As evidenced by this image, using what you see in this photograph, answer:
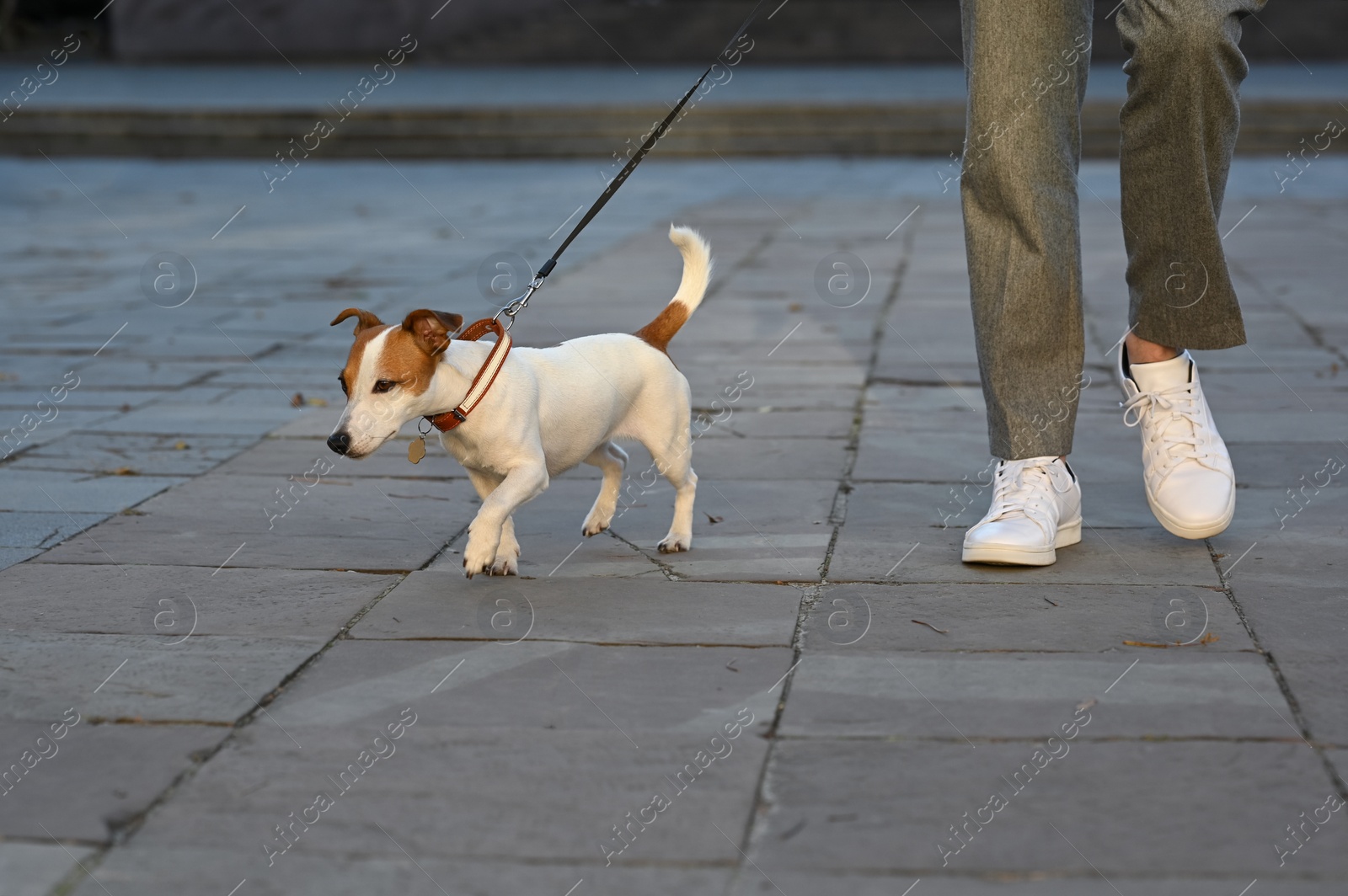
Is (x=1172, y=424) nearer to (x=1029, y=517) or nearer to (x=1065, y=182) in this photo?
(x=1029, y=517)

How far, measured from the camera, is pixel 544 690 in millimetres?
2271

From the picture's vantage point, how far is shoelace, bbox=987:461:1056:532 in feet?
9.46

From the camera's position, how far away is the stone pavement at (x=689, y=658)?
5.81 feet

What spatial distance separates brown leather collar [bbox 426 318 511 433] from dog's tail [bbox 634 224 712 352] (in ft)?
1.46

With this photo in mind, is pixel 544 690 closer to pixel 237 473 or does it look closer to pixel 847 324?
pixel 237 473

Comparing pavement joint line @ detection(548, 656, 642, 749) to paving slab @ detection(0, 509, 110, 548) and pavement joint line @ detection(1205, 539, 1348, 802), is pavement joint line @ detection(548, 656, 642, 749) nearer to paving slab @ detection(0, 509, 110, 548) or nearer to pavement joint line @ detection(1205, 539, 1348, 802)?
pavement joint line @ detection(1205, 539, 1348, 802)

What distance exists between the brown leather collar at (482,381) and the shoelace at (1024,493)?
1011 millimetres

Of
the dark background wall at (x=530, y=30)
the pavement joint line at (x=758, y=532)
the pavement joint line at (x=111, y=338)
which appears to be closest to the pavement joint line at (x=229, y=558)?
the pavement joint line at (x=758, y=532)

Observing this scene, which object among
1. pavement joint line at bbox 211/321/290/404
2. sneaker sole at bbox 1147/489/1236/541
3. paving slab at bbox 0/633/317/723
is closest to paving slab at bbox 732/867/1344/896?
paving slab at bbox 0/633/317/723

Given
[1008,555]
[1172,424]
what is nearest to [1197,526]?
[1172,424]

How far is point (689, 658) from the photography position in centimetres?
240

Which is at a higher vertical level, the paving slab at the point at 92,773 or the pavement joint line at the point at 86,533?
the paving slab at the point at 92,773

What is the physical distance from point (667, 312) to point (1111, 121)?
11.5 m

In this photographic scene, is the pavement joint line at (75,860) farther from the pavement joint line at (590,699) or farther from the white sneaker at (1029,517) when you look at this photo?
the white sneaker at (1029,517)
